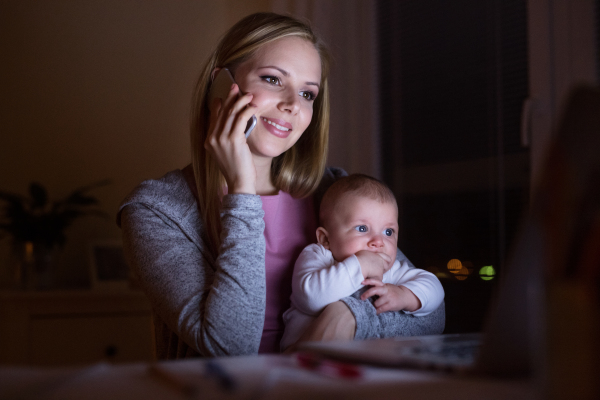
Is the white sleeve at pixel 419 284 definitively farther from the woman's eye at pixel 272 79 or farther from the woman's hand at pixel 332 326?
the woman's eye at pixel 272 79

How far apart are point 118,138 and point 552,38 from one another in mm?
2435

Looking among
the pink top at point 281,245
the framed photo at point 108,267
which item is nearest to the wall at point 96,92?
the framed photo at point 108,267

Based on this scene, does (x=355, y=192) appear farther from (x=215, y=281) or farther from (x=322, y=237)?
(x=215, y=281)

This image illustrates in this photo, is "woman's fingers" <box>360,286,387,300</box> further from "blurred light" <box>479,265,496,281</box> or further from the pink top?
"blurred light" <box>479,265,496,281</box>

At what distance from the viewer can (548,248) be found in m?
0.41

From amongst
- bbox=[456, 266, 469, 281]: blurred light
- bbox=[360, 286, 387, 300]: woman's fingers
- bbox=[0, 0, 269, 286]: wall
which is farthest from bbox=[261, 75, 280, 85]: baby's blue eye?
bbox=[0, 0, 269, 286]: wall

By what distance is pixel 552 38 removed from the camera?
1.94 metres

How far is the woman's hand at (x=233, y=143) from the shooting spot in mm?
1214

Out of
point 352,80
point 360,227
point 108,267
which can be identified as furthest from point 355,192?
point 108,267

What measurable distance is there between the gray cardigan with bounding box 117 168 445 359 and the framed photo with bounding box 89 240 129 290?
1.67 meters

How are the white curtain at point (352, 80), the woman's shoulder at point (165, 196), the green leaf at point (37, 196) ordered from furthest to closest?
the green leaf at point (37, 196) → the white curtain at point (352, 80) → the woman's shoulder at point (165, 196)

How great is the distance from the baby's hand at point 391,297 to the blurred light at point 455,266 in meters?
1.12

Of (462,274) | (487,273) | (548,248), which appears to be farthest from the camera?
(462,274)

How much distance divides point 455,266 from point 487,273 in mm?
162
